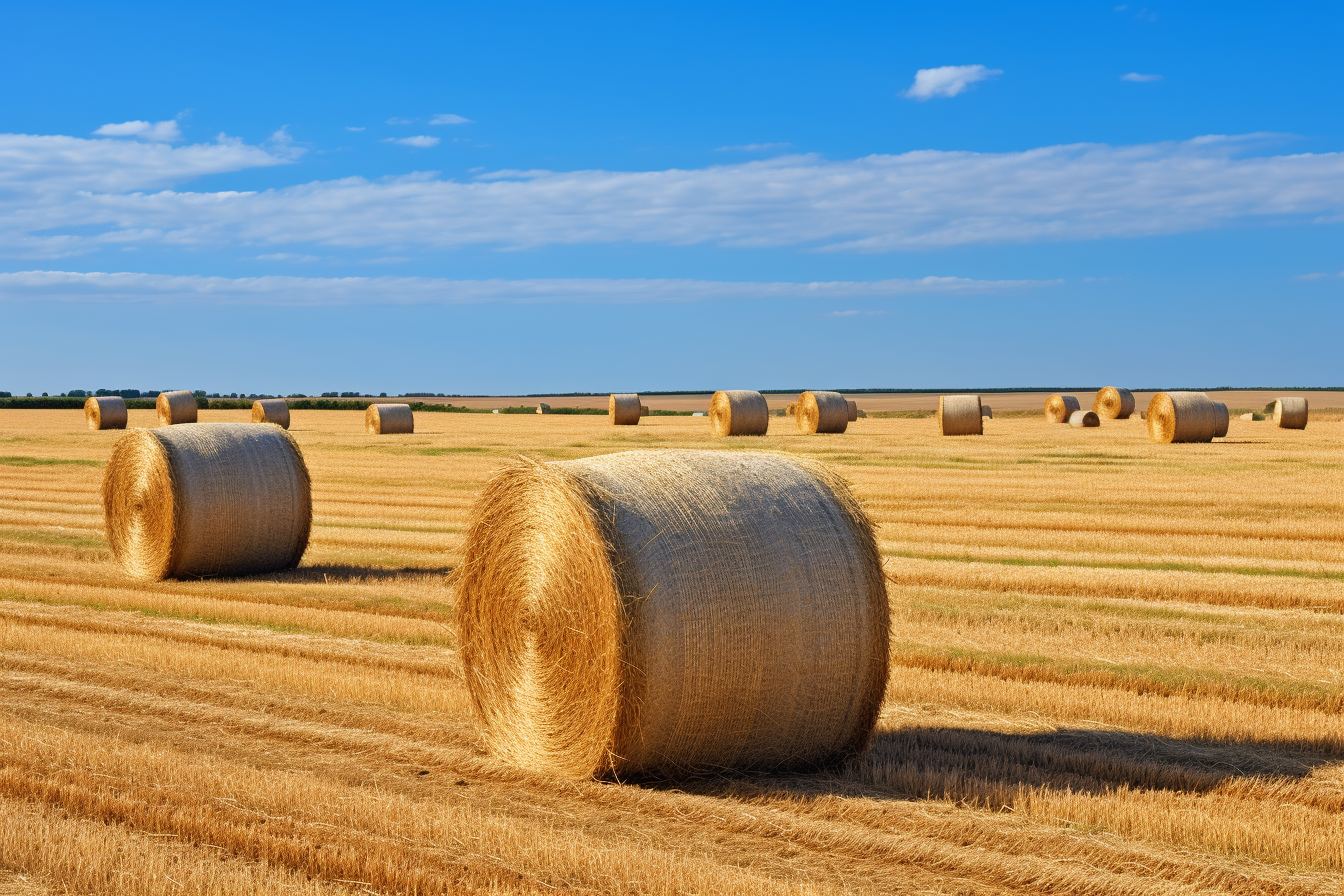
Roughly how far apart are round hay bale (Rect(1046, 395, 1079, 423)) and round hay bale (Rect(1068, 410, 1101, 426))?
7.94ft

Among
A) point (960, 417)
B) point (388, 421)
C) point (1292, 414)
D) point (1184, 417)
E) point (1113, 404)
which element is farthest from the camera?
point (1113, 404)

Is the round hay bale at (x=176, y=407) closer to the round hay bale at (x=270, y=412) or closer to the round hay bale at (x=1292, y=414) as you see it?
the round hay bale at (x=270, y=412)

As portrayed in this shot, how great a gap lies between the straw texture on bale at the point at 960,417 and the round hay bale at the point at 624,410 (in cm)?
1307

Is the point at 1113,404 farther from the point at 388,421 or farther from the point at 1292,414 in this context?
the point at 388,421

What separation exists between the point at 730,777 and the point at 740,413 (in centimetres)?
2946

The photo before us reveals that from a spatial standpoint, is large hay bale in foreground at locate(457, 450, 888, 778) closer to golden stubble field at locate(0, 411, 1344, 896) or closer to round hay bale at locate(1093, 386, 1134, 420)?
golden stubble field at locate(0, 411, 1344, 896)

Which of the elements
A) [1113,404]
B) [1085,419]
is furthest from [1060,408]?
[1085,419]

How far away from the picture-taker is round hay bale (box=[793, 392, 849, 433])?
37.9 m

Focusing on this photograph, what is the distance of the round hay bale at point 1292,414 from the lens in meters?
40.8

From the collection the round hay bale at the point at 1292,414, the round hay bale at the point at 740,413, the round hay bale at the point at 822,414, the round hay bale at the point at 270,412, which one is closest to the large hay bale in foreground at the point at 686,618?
the round hay bale at the point at 740,413

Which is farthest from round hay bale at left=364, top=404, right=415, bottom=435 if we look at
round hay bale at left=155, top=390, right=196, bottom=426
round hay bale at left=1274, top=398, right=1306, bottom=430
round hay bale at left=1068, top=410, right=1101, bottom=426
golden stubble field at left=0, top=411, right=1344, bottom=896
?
round hay bale at left=1274, top=398, right=1306, bottom=430

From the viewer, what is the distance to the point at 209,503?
1430 cm

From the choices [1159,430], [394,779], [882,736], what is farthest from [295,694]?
[1159,430]

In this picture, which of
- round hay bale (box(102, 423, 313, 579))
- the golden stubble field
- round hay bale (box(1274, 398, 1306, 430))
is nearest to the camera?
the golden stubble field
